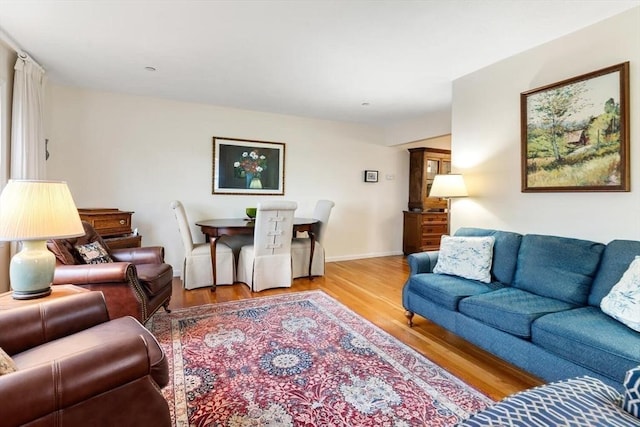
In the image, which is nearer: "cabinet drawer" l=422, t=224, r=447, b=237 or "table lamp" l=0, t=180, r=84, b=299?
"table lamp" l=0, t=180, r=84, b=299

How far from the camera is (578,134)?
2.32 m

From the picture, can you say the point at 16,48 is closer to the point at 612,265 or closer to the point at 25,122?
the point at 25,122

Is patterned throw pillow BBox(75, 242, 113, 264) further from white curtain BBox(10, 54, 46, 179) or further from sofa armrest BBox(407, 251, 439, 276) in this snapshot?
sofa armrest BBox(407, 251, 439, 276)

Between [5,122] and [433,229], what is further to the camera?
[433,229]

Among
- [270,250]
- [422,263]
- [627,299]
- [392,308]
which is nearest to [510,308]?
[627,299]

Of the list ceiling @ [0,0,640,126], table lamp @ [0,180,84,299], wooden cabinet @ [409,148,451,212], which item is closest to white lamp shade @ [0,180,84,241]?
table lamp @ [0,180,84,299]

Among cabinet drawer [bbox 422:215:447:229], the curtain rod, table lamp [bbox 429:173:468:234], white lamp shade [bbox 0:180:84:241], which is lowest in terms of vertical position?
cabinet drawer [bbox 422:215:447:229]

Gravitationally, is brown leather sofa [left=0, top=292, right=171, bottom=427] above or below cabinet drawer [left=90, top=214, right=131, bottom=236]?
below

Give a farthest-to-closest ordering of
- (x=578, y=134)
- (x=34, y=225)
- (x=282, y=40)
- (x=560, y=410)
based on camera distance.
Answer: (x=282, y=40) < (x=578, y=134) < (x=34, y=225) < (x=560, y=410)

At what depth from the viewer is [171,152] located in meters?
4.16

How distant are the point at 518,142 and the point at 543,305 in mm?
1466

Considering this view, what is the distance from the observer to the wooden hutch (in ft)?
18.2

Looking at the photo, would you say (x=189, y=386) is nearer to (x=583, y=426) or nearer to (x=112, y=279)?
(x=112, y=279)

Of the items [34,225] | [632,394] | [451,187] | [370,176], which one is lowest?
[632,394]
